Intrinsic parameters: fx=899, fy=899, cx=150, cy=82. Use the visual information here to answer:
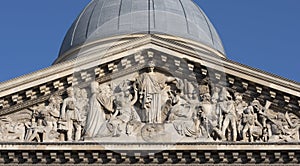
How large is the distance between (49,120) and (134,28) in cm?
1406

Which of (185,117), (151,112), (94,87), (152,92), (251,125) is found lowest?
(251,125)

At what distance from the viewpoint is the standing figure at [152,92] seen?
2136 centimetres

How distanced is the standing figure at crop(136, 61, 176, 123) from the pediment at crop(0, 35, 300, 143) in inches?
0.9

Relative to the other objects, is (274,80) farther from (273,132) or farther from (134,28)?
(134,28)

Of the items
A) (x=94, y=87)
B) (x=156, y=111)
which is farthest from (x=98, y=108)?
(x=156, y=111)

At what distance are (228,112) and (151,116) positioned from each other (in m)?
1.83


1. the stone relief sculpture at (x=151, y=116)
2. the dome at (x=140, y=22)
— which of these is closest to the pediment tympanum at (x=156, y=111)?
the stone relief sculpture at (x=151, y=116)

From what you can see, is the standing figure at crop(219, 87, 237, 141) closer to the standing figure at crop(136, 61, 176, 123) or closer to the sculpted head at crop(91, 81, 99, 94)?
the standing figure at crop(136, 61, 176, 123)

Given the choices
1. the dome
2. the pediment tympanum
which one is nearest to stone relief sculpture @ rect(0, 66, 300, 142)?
the pediment tympanum

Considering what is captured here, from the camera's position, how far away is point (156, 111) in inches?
843

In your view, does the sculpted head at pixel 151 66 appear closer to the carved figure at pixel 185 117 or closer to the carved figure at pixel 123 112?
the carved figure at pixel 123 112

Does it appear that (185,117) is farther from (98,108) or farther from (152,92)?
(98,108)

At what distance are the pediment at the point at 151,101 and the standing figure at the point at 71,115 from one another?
24mm

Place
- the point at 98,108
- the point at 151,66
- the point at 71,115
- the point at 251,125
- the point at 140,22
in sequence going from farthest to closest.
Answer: the point at 140,22
the point at 151,66
the point at 98,108
the point at 71,115
the point at 251,125
